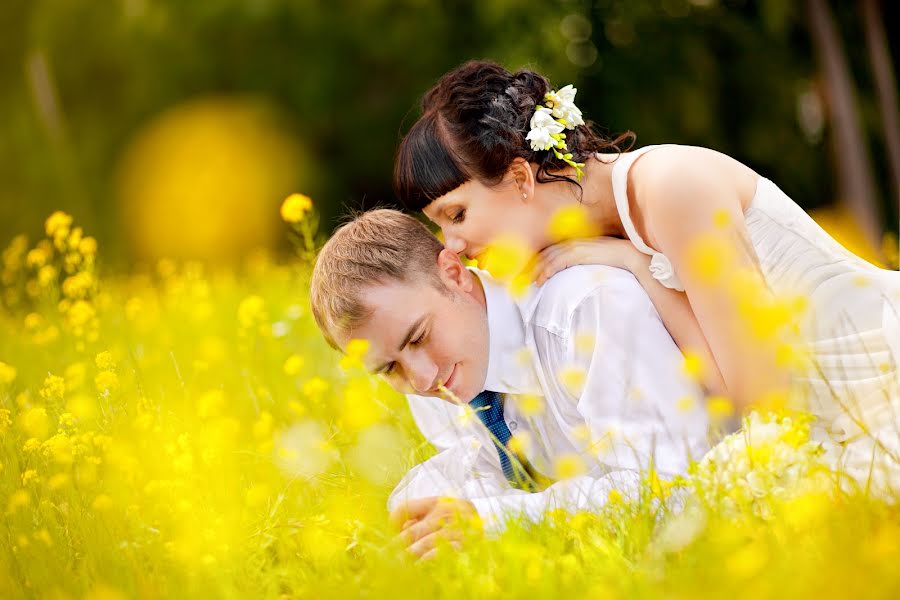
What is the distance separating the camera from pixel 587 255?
2.92 m

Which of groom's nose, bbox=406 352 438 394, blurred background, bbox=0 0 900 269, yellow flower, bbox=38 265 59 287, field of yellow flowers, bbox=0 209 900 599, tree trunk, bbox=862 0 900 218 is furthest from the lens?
blurred background, bbox=0 0 900 269

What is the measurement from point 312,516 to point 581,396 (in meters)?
0.84

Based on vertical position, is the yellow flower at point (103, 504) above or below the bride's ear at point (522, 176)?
below

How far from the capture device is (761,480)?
2.24m

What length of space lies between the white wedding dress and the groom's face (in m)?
0.59

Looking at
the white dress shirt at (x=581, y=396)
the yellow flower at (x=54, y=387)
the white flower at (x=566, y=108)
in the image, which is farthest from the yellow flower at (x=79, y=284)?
the white flower at (x=566, y=108)

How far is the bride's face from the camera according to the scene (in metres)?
3.17

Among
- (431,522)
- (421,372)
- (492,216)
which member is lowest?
(431,522)

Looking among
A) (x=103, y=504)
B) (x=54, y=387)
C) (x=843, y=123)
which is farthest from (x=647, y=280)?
(x=843, y=123)

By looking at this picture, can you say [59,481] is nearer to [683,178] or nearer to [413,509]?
[413,509]

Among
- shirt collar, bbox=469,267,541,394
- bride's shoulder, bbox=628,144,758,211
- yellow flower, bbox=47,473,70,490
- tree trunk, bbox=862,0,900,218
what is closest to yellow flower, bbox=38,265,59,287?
yellow flower, bbox=47,473,70,490

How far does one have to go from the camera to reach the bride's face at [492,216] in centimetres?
317

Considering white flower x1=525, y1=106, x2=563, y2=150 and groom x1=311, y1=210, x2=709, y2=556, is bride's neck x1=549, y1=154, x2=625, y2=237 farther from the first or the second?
groom x1=311, y1=210, x2=709, y2=556

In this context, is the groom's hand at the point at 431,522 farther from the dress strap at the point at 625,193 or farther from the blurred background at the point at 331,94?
the blurred background at the point at 331,94
